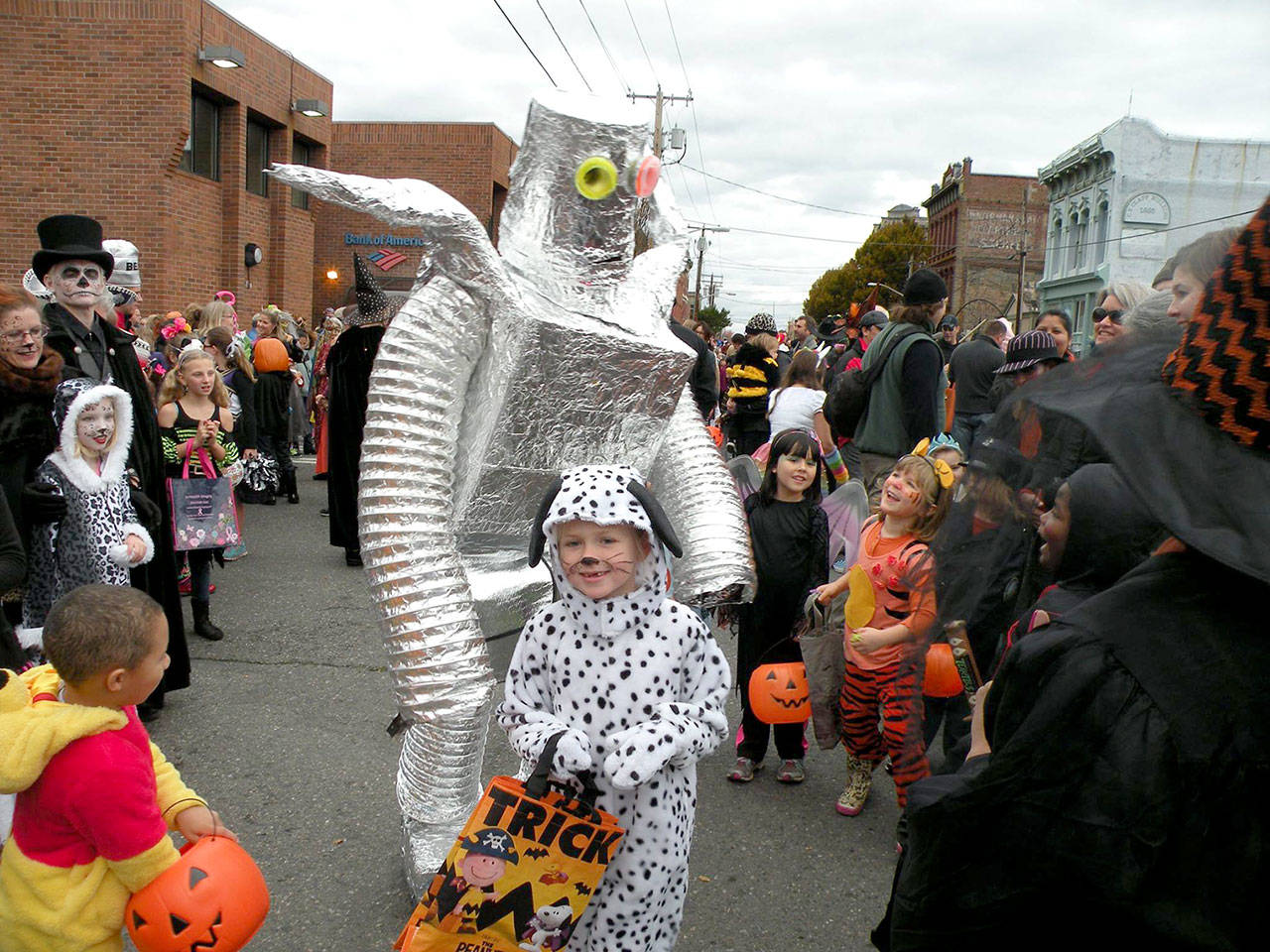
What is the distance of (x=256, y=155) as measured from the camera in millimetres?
15945

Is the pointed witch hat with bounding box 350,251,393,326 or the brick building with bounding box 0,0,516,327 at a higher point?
the brick building with bounding box 0,0,516,327

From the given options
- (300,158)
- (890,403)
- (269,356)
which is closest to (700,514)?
(890,403)

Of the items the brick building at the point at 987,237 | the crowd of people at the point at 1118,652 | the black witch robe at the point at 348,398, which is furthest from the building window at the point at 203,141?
the brick building at the point at 987,237

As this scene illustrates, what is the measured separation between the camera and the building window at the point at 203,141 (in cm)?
1413

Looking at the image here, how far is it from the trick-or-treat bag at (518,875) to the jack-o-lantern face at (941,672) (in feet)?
2.06

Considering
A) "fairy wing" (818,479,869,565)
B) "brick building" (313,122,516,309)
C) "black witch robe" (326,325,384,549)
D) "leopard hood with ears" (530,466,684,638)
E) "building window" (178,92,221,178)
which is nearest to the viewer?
"leopard hood with ears" (530,466,684,638)

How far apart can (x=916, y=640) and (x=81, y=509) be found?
2877 mm

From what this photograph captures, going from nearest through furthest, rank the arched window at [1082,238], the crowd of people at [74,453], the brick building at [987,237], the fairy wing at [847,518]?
the crowd of people at [74,453], the fairy wing at [847,518], the arched window at [1082,238], the brick building at [987,237]

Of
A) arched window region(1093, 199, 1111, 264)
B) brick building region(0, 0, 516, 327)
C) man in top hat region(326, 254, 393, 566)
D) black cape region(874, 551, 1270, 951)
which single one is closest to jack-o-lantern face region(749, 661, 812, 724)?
black cape region(874, 551, 1270, 951)

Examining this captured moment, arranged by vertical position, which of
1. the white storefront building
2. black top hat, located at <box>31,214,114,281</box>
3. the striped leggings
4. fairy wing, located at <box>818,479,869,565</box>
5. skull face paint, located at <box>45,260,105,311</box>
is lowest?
the striped leggings

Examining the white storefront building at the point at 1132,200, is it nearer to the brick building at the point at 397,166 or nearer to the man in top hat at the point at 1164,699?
the man in top hat at the point at 1164,699

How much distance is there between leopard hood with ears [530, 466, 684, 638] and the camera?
190cm

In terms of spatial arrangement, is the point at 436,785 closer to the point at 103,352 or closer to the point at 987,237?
the point at 103,352

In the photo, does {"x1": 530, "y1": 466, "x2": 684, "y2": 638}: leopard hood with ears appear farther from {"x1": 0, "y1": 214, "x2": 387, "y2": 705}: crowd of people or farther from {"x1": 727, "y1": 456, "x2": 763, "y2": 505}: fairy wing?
{"x1": 727, "y1": 456, "x2": 763, "y2": 505}: fairy wing
